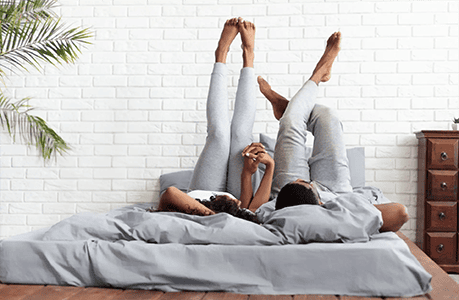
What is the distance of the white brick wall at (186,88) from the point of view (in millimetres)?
3262

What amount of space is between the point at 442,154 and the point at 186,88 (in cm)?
199

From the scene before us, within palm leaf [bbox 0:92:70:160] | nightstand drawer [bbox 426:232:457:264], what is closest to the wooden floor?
nightstand drawer [bbox 426:232:457:264]

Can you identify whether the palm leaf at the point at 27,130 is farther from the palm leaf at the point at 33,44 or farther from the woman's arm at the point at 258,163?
the woman's arm at the point at 258,163

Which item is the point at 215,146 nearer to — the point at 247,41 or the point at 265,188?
the point at 265,188

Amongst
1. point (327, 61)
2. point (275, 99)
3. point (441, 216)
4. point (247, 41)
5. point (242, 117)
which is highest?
point (247, 41)

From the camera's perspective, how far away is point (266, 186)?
2385 mm

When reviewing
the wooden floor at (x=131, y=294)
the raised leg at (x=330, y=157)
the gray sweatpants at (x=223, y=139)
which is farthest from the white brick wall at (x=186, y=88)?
the wooden floor at (x=131, y=294)

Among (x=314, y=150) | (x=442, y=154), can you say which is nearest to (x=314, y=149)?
(x=314, y=150)

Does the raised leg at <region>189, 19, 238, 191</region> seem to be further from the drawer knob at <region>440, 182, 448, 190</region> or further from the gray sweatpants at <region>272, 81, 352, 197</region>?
the drawer knob at <region>440, 182, 448, 190</region>

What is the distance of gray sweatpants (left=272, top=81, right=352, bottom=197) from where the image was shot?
238 cm

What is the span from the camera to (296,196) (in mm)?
1703

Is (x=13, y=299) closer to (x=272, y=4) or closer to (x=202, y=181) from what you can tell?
(x=202, y=181)

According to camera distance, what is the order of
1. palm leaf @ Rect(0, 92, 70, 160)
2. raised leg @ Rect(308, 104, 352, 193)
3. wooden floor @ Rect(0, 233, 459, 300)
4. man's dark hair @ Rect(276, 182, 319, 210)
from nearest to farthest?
1. wooden floor @ Rect(0, 233, 459, 300)
2. man's dark hair @ Rect(276, 182, 319, 210)
3. raised leg @ Rect(308, 104, 352, 193)
4. palm leaf @ Rect(0, 92, 70, 160)

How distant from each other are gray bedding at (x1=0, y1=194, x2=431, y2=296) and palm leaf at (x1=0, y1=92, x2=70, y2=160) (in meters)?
2.04
